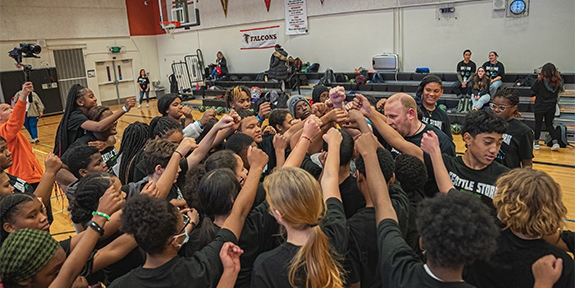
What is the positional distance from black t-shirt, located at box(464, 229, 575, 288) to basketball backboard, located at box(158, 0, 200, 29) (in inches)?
535

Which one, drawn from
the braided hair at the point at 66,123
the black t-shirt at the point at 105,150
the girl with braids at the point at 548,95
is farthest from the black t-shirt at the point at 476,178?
the girl with braids at the point at 548,95

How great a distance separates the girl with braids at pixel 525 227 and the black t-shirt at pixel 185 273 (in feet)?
3.81

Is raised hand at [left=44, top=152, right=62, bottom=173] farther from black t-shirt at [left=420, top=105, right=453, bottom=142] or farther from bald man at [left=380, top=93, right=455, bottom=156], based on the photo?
black t-shirt at [left=420, top=105, right=453, bottom=142]

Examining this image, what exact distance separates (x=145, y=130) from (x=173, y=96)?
0.82m

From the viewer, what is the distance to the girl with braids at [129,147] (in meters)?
3.61

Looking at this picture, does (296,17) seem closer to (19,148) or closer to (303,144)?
(19,148)

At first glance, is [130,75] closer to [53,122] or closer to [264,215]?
[53,122]

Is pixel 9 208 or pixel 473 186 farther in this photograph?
Result: pixel 473 186

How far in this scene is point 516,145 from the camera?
3256 millimetres

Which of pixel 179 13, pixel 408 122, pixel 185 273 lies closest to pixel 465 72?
pixel 408 122

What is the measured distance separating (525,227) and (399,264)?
567 mm

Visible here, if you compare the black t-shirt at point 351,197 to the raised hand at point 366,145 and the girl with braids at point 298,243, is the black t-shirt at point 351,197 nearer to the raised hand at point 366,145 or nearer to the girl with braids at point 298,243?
the raised hand at point 366,145

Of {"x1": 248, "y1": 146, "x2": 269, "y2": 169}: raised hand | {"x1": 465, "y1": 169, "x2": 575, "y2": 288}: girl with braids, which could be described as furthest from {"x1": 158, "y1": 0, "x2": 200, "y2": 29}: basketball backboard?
{"x1": 465, "y1": 169, "x2": 575, "y2": 288}: girl with braids

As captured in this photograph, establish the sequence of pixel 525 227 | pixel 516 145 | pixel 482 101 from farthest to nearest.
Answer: pixel 482 101
pixel 516 145
pixel 525 227
